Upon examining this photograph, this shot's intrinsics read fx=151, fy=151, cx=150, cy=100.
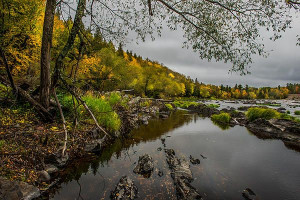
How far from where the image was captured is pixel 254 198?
5.12 meters

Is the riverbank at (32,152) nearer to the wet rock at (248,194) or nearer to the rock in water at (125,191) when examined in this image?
the rock in water at (125,191)

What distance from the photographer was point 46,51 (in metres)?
5.96

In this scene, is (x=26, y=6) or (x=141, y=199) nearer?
(x=141, y=199)

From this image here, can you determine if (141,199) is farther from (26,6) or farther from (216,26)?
(26,6)

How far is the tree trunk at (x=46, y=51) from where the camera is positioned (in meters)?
5.67

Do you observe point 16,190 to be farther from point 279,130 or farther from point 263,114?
point 263,114

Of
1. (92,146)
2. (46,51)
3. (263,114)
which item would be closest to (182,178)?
(92,146)

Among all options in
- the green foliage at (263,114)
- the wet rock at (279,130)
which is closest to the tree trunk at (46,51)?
the wet rock at (279,130)

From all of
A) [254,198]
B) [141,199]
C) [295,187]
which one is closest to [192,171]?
[254,198]

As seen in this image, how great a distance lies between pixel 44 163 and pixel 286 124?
18257 millimetres

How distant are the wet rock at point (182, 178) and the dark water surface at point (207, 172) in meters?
0.20

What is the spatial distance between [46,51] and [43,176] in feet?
14.9

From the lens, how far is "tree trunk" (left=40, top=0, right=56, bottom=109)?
567cm

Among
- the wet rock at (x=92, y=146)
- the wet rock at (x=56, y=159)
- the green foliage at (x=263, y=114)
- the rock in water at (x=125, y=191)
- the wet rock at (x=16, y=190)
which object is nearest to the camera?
the wet rock at (x=16, y=190)
